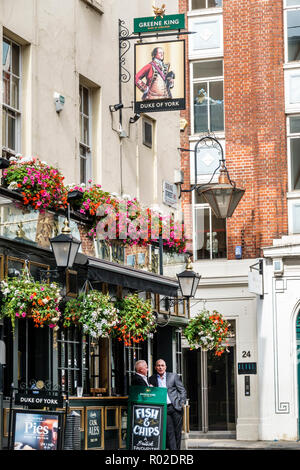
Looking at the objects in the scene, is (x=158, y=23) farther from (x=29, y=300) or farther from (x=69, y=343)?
(x=29, y=300)

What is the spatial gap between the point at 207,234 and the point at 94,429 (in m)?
13.4

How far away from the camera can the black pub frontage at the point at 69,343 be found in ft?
47.3

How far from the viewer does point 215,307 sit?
28.7m

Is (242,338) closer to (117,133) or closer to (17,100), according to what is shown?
(117,133)

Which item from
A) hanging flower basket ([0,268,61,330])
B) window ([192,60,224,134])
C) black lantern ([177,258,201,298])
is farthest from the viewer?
window ([192,60,224,134])

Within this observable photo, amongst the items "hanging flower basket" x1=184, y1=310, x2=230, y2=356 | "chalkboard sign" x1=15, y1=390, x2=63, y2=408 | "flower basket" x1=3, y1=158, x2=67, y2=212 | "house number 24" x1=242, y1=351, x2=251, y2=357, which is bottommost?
"chalkboard sign" x1=15, y1=390, x2=63, y2=408

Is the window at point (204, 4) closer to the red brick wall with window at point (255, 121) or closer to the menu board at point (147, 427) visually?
the red brick wall with window at point (255, 121)

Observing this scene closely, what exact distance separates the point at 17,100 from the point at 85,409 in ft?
16.4

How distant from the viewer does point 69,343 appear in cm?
1638

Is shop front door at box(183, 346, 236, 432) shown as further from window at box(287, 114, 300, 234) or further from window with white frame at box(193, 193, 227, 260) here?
window at box(287, 114, 300, 234)

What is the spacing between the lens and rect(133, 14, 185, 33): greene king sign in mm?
18478

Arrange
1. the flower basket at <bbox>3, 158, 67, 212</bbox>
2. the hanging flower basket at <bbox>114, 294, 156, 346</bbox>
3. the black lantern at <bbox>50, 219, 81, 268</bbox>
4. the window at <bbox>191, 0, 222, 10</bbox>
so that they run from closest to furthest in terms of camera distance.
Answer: the black lantern at <bbox>50, 219, 81, 268</bbox>, the flower basket at <bbox>3, 158, 67, 212</bbox>, the hanging flower basket at <bbox>114, 294, 156, 346</bbox>, the window at <bbox>191, 0, 222, 10</bbox>

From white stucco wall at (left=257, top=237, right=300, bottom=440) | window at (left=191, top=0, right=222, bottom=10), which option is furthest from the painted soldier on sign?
window at (left=191, top=0, right=222, bottom=10)

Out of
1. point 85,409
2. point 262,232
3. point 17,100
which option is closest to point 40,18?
point 17,100
